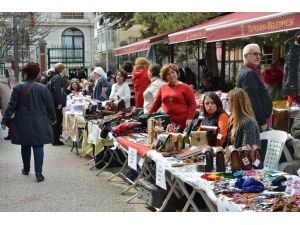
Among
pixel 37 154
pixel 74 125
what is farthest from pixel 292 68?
pixel 74 125

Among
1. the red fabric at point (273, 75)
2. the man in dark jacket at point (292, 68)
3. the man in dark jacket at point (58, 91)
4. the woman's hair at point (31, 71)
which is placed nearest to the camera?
the woman's hair at point (31, 71)

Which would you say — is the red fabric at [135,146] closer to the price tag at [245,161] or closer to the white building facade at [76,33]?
the price tag at [245,161]

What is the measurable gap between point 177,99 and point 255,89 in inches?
40.4

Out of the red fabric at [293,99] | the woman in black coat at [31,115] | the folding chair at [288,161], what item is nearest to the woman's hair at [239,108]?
the folding chair at [288,161]

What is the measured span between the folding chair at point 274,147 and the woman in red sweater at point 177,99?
133 centimetres

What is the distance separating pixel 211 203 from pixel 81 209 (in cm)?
209

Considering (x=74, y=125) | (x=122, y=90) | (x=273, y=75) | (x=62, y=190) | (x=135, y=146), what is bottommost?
(x=62, y=190)

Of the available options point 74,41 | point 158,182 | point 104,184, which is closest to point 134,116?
point 104,184

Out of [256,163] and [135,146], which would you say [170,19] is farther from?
[256,163]

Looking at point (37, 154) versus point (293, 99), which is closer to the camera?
point (37, 154)

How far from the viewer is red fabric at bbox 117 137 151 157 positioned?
497 centimetres

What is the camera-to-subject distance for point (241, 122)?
4.38 metres

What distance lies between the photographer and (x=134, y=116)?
6.84 meters

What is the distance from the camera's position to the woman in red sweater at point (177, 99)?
584cm
